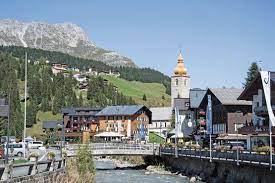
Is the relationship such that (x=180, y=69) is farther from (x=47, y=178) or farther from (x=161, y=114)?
(x=47, y=178)

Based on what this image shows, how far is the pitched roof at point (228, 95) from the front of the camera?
243ft

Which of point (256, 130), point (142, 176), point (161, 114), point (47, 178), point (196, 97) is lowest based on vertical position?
point (142, 176)

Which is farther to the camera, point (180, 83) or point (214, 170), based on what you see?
point (180, 83)

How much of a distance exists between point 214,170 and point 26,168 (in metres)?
31.9

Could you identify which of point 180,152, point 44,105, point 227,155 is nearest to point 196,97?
point 180,152

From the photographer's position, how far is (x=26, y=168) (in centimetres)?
2322

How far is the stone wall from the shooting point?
22.1 meters

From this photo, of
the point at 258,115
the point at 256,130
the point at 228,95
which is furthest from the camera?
the point at 228,95

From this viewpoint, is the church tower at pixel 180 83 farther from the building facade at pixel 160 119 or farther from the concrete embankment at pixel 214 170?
the concrete embankment at pixel 214 170

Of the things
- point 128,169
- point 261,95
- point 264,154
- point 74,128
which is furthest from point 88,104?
point 264,154

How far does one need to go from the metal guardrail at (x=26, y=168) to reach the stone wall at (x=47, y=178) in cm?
19

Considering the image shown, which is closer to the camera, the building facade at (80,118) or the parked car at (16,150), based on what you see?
the parked car at (16,150)

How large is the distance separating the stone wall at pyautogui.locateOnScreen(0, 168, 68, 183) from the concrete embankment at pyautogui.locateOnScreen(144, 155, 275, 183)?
15.1m

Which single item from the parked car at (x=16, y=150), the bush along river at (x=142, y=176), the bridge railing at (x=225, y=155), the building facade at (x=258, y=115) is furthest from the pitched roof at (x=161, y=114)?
the parked car at (x=16, y=150)
